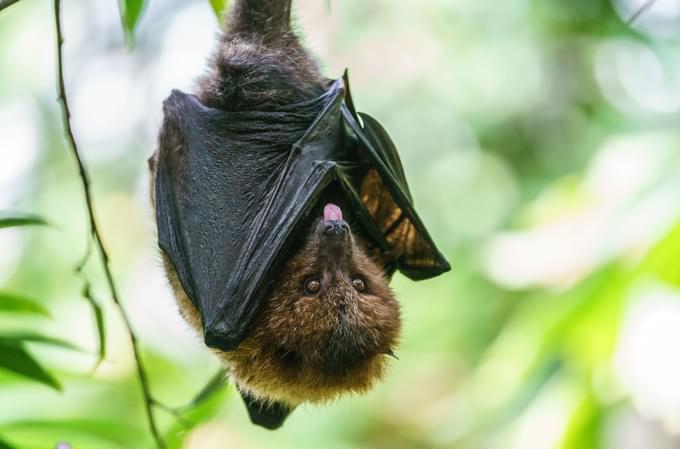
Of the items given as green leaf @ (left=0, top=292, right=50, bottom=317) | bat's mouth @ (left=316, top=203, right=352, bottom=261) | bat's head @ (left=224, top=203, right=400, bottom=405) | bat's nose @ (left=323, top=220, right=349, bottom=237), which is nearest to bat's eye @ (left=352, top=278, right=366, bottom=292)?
bat's head @ (left=224, top=203, right=400, bottom=405)

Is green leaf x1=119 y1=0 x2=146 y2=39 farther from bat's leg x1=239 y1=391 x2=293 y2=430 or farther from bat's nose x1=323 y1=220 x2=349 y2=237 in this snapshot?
bat's leg x1=239 y1=391 x2=293 y2=430

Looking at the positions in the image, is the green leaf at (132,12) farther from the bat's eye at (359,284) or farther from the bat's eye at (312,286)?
the bat's eye at (359,284)

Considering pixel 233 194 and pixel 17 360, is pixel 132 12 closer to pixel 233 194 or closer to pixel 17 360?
pixel 233 194

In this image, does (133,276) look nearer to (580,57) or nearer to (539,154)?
(539,154)

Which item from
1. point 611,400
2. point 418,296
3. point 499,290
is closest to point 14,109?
point 418,296

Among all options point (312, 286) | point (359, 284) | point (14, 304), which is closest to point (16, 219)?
point (14, 304)

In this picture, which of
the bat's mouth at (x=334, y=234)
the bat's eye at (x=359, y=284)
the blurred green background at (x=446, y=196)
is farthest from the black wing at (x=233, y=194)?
the blurred green background at (x=446, y=196)
